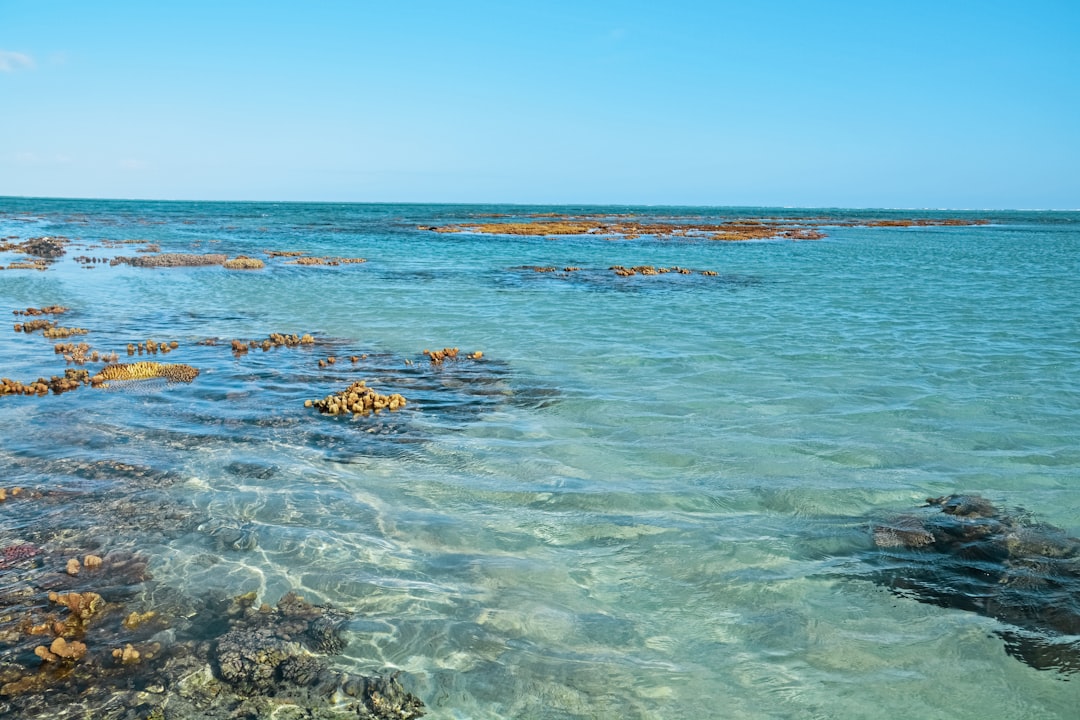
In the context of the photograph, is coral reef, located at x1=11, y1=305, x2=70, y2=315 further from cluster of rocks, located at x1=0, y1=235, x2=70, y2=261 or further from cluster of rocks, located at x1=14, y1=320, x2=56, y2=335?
cluster of rocks, located at x1=0, y1=235, x2=70, y2=261

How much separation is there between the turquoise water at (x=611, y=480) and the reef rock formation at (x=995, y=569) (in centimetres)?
30

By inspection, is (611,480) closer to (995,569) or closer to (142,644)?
(995,569)

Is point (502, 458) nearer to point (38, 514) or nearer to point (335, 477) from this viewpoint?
point (335, 477)

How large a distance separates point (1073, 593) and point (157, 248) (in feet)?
176

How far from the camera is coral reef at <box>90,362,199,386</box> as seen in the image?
14555 millimetres

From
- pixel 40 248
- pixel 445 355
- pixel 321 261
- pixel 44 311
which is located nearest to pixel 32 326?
pixel 44 311

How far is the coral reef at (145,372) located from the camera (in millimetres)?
14555

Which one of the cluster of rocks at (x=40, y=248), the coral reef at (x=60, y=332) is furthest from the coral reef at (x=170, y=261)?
the coral reef at (x=60, y=332)

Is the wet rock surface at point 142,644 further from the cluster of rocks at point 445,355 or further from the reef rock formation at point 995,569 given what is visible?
the cluster of rocks at point 445,355

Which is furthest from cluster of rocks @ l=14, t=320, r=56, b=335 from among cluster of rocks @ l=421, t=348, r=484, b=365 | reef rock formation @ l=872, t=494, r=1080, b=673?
reef rock formation @ l=872, t=494, r=1080, b=673

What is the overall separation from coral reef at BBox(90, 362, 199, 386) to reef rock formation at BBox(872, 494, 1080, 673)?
1345cm

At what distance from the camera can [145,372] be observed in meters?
14.9

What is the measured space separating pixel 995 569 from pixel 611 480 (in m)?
4.46

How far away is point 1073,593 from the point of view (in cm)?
668
